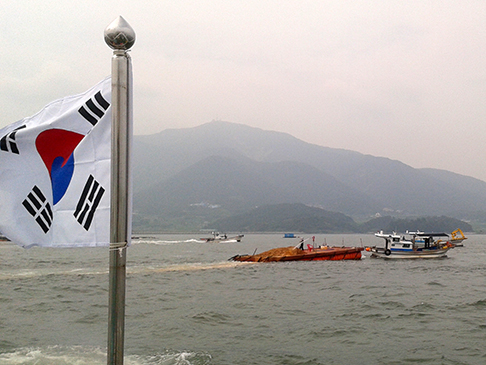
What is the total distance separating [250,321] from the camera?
20984 millimetres

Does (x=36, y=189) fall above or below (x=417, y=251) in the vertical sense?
above

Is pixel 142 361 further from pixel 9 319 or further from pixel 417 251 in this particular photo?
pixel 417 251

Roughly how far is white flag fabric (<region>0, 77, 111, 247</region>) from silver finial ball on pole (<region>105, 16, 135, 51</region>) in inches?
20.6

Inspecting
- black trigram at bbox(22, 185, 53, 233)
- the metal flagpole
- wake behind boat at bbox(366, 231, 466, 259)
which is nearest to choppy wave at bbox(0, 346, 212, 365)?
black trigram at bbox(22, 185, 53, 233)

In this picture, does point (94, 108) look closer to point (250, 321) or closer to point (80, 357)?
point (80, 357)

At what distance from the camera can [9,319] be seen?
21.1m

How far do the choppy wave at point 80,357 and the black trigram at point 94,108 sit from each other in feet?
34.3

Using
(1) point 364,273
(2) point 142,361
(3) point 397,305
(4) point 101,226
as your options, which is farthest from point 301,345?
(1) point 364,273

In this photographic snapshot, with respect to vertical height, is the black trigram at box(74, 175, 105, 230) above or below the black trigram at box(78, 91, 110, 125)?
below

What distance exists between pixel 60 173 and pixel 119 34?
6.02 ft

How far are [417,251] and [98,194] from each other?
66261 mm

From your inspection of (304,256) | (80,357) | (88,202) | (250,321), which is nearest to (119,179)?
(88,202)

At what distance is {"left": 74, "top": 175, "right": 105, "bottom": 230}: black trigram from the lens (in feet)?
16.9

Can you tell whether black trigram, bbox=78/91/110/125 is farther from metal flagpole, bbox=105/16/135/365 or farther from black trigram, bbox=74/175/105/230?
black trigram, bbox=74/175/105/230
